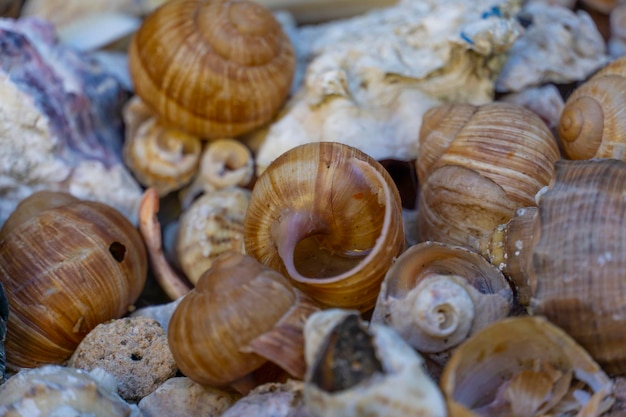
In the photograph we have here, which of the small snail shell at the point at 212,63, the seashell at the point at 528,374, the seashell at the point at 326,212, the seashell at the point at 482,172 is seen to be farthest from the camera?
the small snail shell at the point at 212,63

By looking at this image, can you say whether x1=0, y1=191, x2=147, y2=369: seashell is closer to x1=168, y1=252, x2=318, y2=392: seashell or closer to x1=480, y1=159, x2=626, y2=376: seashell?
x1=168, y1=252, x2=318, y2=392: seashell

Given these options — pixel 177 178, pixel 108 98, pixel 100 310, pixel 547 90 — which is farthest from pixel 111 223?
pixel 547 90

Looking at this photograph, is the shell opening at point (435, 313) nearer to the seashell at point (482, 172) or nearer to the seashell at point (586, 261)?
the seashell at point (586, 261)

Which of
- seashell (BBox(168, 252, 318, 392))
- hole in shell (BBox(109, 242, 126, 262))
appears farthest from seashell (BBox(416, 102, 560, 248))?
hole in shell (BBox(109, 242, 126, 262))

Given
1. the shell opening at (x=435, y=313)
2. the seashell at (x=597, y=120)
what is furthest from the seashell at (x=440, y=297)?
the seashell at (x=597, y=120)

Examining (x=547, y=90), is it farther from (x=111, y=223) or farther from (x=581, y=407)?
(x=111, y=223)

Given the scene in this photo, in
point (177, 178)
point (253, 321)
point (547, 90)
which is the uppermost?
point (253, 321)
